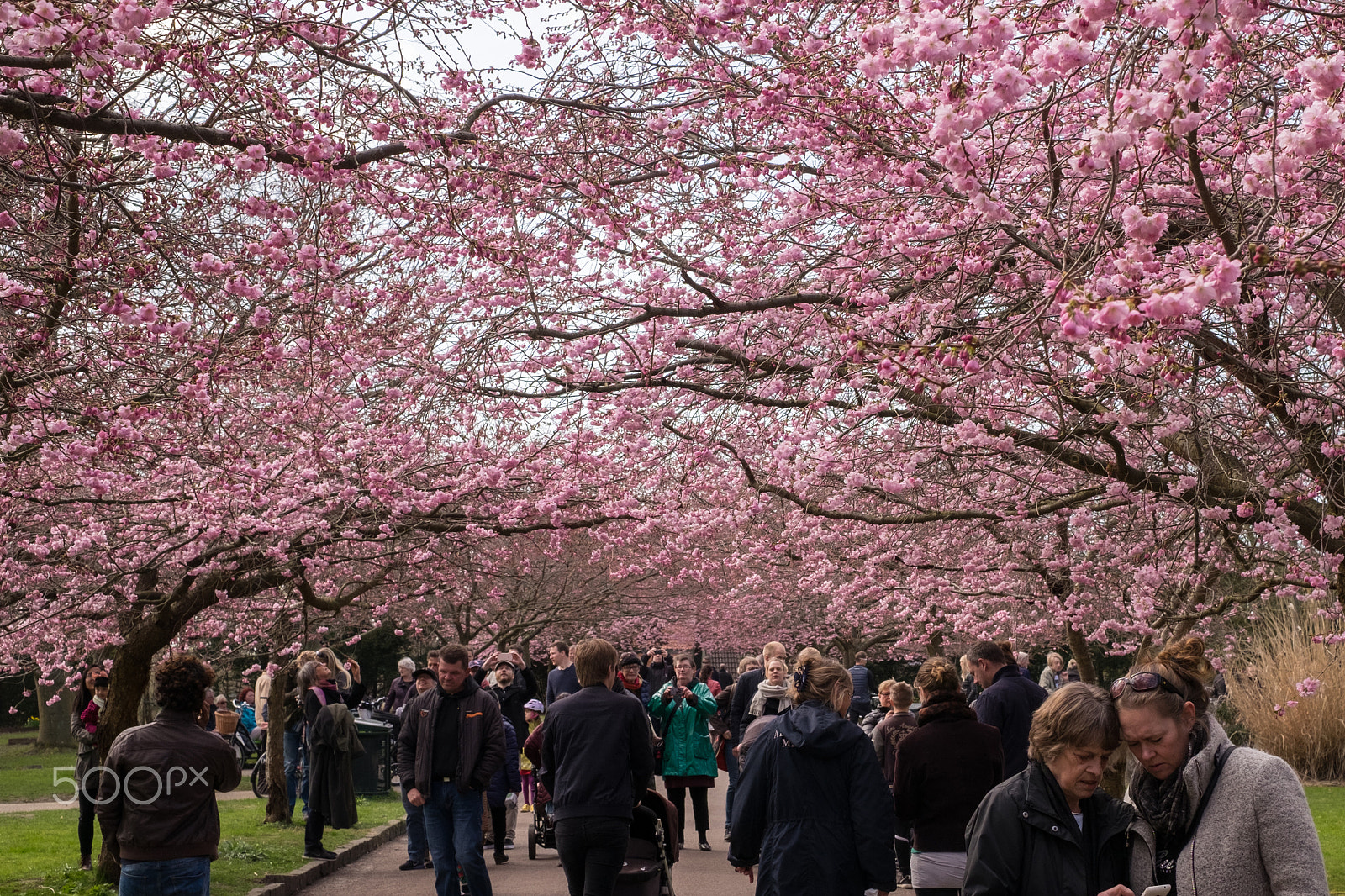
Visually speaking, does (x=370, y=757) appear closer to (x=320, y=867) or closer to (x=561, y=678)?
(x=561, y=678)

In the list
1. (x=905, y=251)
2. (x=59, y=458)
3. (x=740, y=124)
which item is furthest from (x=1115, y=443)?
(x=59, y=458)

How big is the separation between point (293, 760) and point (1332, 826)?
11.4 meters

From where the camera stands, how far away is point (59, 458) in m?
10.8

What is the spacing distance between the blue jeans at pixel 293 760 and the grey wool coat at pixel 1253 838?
12441 mm

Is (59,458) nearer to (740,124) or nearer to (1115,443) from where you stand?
(740,124)

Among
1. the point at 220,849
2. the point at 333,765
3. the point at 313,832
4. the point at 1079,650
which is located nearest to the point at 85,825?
the point at 220,849

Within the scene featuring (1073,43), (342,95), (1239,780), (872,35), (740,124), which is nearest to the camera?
(1239,780)

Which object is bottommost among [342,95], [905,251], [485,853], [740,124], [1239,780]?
[485,853]

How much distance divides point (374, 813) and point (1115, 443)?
10.6 m

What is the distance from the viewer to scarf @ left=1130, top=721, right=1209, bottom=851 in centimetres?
335

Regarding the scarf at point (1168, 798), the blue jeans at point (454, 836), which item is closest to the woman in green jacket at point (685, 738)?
the blue jeans at point (454, 836)

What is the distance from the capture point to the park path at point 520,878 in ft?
32.7

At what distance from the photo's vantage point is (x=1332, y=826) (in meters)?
13.1

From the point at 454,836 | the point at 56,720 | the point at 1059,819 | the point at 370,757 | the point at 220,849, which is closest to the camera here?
the point at 1059,819
